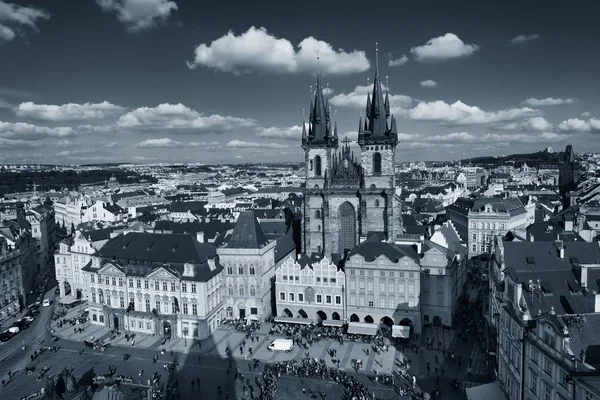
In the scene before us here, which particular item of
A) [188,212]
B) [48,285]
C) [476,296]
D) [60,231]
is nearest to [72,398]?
[476,296]

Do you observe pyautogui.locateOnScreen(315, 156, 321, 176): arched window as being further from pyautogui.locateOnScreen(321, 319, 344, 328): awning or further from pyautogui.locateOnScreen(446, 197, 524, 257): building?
pyautogui.locateOnScreen(446, 197, 524, 257): building

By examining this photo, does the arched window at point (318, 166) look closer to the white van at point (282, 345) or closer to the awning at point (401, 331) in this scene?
the awning at point (401, 331)

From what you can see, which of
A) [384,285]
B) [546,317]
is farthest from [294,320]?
[546,317]

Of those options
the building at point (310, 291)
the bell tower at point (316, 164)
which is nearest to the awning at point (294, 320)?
A: the building at point (310, 291)

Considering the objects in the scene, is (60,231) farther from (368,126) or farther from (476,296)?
(476,296)

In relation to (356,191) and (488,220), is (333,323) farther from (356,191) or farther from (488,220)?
(488,220)

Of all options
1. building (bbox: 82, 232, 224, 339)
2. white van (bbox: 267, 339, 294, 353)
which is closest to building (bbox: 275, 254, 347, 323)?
white van (bbox: 267, 339, 294, 353)
